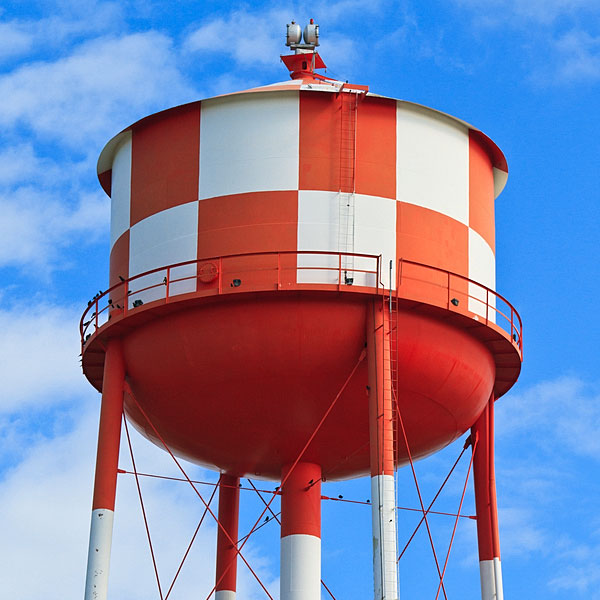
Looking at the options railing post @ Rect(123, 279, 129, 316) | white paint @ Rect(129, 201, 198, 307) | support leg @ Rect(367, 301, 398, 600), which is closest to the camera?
support leg @ Rect(367, 301, 398, 600)

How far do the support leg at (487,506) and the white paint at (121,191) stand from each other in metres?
6.71

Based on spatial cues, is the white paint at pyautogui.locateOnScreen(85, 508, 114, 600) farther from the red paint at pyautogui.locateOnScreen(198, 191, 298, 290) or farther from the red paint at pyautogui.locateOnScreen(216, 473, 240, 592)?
the red paint at pyautogui.locateOnScreen(216, 473, 240, 592)

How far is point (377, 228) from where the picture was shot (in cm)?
2355

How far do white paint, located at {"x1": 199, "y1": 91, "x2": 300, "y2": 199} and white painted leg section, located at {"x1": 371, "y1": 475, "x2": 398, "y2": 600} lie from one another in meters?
4.83

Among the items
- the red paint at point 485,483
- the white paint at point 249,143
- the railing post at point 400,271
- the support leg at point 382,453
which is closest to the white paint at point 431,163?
the railing post at point 400,271

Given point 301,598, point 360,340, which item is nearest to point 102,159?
point 360,340

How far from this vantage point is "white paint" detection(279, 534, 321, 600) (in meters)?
25.0

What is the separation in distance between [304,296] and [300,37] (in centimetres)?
667

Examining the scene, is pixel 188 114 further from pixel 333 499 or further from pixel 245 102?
pixel 333 499

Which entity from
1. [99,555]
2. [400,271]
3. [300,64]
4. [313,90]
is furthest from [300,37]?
[99,555]

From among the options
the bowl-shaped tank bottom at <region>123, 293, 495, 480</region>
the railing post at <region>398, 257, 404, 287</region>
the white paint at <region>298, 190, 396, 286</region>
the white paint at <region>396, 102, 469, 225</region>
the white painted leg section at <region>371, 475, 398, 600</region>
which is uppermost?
the white paint at <region>396, 102, 469, 225</region>

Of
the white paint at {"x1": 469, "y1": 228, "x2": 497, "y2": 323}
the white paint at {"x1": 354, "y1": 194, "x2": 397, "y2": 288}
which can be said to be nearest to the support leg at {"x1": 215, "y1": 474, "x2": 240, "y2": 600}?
the white paint at {"x1": 469, "y1": 228, "x2": 497, "y2": 323}

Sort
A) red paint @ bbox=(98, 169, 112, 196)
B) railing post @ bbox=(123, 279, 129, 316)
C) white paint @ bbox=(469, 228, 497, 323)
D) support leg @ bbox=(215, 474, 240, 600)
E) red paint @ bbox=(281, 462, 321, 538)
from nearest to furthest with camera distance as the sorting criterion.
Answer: railing post @ bbox=(123, 279, 129, 316) → white paint @ bbox=(469, 228, 497, 323) → red paint @ bbox=(281, 462, 321, 538) → red paint @ bbox=(98, 169, 112, 196) → support leg @ bbox=(215, 474, 240, 600)

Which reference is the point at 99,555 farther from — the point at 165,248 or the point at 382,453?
the point at 165,248
